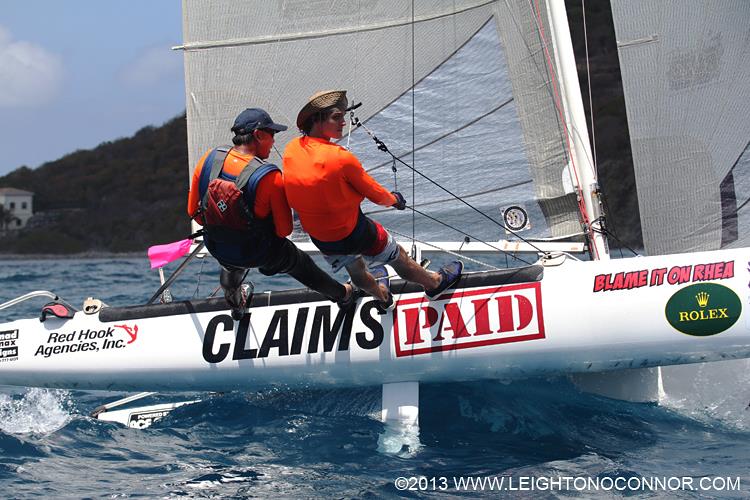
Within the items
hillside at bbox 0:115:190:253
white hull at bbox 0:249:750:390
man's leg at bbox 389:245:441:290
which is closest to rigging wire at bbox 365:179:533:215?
white hull at bbox 0:249:750:390

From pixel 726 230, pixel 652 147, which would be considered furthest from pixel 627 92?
pixel 726 230

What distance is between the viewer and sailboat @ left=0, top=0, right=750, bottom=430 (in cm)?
484

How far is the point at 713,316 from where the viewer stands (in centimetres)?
467

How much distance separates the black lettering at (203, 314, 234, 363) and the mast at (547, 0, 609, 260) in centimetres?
217

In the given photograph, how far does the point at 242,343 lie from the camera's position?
17.3 ft

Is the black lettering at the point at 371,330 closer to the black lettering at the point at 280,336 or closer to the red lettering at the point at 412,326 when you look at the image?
the red lettering at the point at 412,326

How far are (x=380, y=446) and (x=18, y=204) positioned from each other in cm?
5429

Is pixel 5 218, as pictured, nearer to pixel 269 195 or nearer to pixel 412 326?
pixel 412 326

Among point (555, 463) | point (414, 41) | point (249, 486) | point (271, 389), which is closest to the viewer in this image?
point (249, 486)

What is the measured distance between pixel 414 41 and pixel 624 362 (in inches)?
98.2

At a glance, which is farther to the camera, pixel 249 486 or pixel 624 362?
pixel 624 362

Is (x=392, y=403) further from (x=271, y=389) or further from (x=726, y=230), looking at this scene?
(x=726, y=230)

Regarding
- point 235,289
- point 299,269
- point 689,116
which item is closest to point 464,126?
point 689,116

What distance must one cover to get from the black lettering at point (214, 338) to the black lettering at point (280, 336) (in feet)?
0.71
